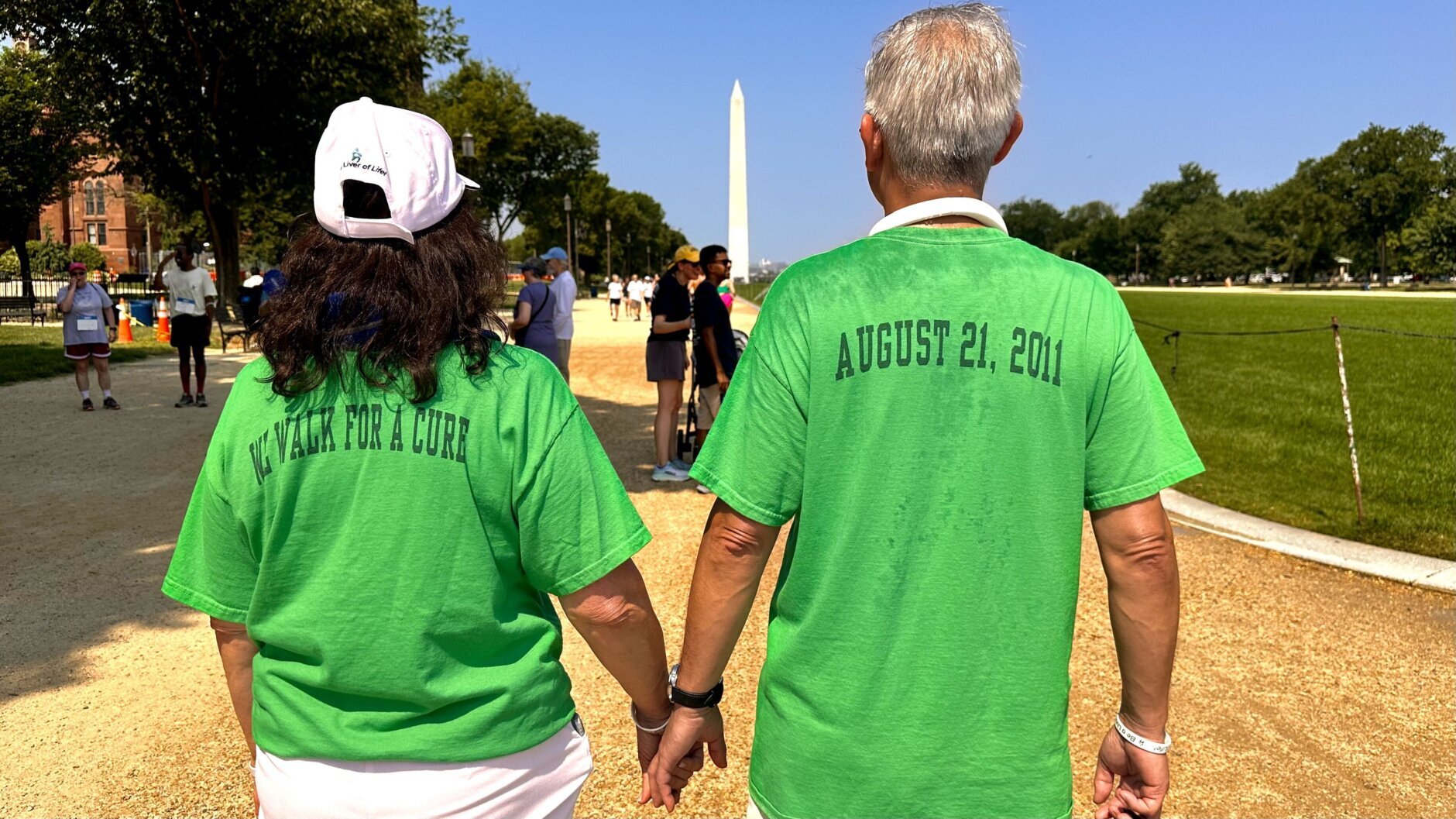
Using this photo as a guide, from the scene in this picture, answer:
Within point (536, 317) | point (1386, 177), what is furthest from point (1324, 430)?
point (1386, 177)

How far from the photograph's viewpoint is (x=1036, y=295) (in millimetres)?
1643

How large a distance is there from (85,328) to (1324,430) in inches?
576

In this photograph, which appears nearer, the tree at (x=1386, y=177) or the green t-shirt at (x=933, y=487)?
the green t-shirt at (x=933, y=487)

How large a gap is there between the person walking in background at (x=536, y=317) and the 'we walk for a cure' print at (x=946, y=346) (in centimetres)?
723

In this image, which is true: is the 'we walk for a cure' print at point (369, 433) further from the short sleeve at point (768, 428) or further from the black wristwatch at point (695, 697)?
the black wristwatch at point (695, 697)

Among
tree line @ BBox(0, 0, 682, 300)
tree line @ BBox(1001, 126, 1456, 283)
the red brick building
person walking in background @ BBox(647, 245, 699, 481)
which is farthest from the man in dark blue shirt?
the red brick building

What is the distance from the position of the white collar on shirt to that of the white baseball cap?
2.47 ft

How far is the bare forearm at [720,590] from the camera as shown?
69.5 inches

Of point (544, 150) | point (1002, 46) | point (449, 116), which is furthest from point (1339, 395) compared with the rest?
point (544, 150)

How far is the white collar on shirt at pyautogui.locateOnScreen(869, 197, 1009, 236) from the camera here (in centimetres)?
171

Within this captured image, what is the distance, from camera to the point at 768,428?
171 centimetres

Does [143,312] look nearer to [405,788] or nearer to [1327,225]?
[405,788]

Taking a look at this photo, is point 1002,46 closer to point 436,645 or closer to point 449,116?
point 436,645

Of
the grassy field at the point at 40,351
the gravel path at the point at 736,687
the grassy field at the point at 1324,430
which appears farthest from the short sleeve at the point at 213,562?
the grassy field at the point at 40,351
